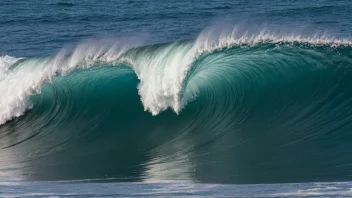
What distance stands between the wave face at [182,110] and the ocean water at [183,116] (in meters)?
0.02

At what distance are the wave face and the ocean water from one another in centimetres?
2

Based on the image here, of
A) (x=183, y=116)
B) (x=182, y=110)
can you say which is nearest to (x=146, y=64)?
(x=182, y=110)

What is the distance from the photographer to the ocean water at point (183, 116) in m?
10.1

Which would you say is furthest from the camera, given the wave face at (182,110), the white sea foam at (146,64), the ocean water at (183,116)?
the white sea foam at (146,64)

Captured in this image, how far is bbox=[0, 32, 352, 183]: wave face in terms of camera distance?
37.0ft

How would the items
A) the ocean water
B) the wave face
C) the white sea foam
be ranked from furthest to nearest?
the white sea foam < the wave face < the ocean water

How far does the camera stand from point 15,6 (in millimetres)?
30188

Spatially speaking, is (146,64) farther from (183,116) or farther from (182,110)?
(183,116)

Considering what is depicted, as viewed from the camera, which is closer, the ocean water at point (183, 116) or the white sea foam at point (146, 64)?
the ocean water at point (183, 116)

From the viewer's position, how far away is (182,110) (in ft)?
44.5

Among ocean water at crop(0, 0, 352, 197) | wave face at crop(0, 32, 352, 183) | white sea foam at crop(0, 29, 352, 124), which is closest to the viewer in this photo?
ocean water at crop(0, 0, 352, 197)

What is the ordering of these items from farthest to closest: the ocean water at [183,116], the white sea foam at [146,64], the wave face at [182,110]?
the white sea foam at [146,64] → the wave face at [182,110] → the ocean water at [183,116]

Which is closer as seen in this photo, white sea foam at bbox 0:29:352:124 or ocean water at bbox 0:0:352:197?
Answer: ocean water at bbox 0:0:352:197

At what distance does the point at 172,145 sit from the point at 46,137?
2711 mm
